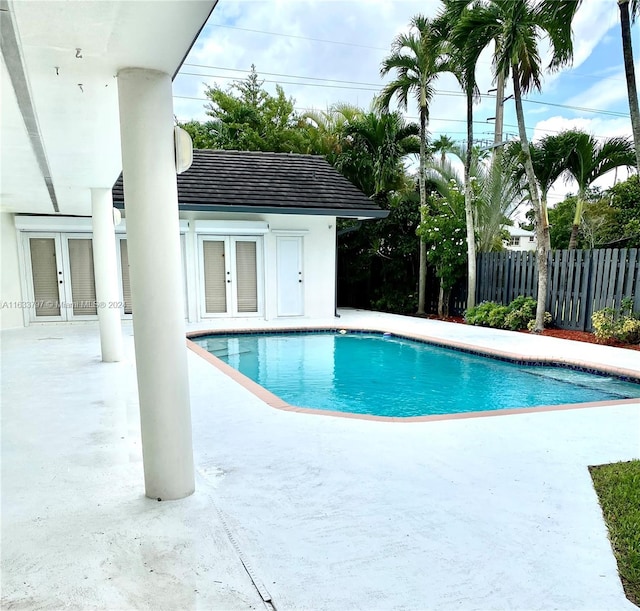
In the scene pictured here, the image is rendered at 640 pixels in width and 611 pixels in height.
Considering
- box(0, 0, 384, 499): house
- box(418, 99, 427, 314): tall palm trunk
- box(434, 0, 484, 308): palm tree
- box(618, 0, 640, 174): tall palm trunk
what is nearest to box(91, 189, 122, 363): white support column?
box(0, 0, 384, 499): house

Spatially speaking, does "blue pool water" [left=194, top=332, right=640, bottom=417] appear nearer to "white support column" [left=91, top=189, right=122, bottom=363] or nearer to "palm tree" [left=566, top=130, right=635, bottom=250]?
"white support column" [left=91, top=189, right=122, bottom=363]

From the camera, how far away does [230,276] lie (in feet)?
40.2

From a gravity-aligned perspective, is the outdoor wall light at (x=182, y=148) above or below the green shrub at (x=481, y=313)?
above

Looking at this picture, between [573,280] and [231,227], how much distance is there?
827 centimetres

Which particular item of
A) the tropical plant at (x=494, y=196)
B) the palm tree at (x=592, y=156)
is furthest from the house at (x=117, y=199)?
the palm tree at (x=592, y=156)

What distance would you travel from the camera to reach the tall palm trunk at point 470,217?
11.6 meters

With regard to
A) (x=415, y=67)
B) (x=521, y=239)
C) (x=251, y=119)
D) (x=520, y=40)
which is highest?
(x=251, y=119)

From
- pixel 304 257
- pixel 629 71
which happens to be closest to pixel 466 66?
pixel 629 71

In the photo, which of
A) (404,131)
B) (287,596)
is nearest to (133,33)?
(287,596)

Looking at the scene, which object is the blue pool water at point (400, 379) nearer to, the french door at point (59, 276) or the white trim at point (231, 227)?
the white trim at point (231, 227)

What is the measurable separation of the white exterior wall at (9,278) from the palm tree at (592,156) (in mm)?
13157

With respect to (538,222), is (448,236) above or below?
below

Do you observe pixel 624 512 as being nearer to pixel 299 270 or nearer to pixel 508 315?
pixel 508 315

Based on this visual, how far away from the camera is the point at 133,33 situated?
7.11 ft
